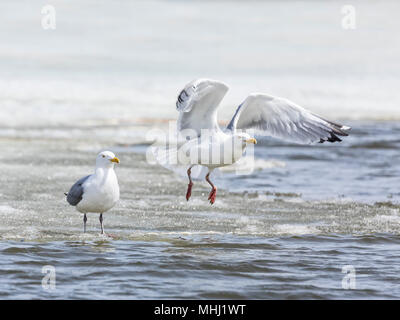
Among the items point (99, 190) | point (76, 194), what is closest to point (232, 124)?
point (99, 190)

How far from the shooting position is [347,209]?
10219mm

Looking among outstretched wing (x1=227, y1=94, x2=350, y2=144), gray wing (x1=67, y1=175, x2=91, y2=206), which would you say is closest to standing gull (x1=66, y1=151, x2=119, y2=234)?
gray wing (x1=67, y1=175, x2=91, y2=206)

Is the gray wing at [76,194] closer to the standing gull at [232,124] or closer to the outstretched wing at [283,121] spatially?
the standing gull at [232,124]

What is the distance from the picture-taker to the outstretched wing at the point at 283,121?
30.3ft

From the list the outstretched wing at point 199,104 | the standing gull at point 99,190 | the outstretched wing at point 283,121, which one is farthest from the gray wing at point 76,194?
the outstretched wing at point 283,121

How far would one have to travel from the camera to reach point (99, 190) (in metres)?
7.95

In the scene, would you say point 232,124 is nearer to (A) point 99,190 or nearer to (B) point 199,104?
(B) point 199,104

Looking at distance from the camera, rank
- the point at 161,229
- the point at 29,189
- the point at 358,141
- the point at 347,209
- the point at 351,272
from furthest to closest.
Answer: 1. the point at 358,141
2. the point at 29,189
3. the point at 347,209
4. the point at 161,229
5. the point at 351,272

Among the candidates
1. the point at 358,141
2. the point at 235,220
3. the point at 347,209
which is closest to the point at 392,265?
the point at 235,220

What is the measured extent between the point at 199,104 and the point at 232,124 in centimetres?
50

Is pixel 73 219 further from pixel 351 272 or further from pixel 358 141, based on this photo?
pixel 358 141

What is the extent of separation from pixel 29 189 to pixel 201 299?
18.3ft

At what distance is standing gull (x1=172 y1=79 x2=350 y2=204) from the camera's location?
8.98 m

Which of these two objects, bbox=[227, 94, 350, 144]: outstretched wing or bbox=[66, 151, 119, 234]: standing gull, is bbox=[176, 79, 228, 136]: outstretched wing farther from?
bbox=[66, 151, 119, 234]: standing gull
